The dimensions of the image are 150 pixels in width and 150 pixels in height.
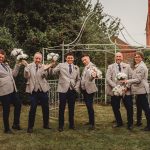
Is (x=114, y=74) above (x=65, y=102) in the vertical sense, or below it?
above

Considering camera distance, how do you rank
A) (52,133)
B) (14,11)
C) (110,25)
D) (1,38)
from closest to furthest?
(52,133)
(1,38)
(14,11)
(110,25)

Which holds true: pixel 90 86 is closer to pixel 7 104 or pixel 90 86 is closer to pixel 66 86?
pixel 66 86

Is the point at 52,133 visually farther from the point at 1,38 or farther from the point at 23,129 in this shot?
the point at 1,38

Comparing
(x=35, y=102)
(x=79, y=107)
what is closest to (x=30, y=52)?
(x=79, y=107)

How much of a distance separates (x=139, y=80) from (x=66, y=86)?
5.76 ft

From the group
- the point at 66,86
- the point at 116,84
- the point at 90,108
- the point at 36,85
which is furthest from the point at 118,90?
the point at 36,85

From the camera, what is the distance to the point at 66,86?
1103 centimetres

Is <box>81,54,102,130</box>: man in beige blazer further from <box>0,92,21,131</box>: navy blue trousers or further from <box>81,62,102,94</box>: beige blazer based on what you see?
<box>0,92,21,131</box>: navy blue trousers

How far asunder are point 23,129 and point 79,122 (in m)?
1.96

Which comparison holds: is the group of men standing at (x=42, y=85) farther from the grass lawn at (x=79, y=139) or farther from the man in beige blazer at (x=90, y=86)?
the grass lawn at (x=79, y=139)

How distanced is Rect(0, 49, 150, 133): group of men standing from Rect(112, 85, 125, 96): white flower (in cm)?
14

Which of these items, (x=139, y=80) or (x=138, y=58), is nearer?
(x=139, y=80)

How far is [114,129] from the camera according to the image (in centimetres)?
1123

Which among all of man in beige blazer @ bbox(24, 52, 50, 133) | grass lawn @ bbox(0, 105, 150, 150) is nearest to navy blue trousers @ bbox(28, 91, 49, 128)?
man in beige blazer @ bbox(24, 52, 50, 133)
